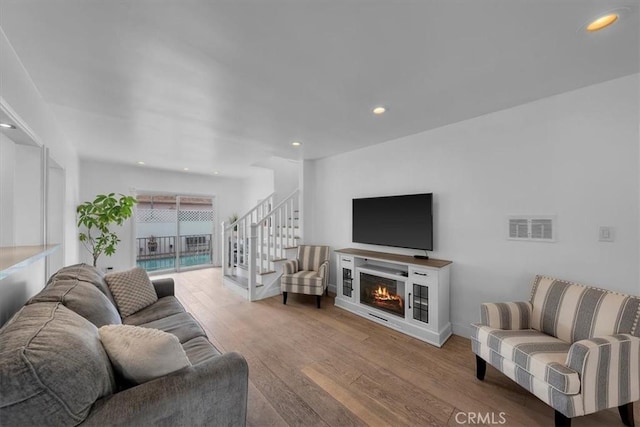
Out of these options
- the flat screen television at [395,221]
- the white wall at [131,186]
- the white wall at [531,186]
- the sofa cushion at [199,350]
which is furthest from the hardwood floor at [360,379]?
the white wall at [131,186]

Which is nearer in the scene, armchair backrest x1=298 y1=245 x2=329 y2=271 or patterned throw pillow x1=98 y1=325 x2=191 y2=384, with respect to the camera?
patterned throw pillow x1=98 y1=325 x2=191 y2=384

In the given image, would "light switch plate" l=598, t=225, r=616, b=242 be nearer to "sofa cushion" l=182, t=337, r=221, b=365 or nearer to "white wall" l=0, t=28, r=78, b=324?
"sofa cushion" l=182, t=337, r=221, b=365

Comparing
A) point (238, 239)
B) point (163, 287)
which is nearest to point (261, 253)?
point (238, 239)

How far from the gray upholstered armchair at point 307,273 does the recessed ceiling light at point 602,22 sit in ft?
10.8

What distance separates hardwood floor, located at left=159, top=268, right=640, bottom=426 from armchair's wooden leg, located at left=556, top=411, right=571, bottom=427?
0.15 meters

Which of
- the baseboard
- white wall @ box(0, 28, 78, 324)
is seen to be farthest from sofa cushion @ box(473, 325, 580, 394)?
white wall @ box(0, 28, 78, 324)

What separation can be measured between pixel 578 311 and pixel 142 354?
2.81 m

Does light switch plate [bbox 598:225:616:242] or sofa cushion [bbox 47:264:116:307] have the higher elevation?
light switch plate [bbox 598:225:616:242]

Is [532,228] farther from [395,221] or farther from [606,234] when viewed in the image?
[395,221]

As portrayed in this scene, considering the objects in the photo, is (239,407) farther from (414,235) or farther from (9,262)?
(414,235)

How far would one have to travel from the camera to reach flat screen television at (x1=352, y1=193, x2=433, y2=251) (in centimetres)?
289

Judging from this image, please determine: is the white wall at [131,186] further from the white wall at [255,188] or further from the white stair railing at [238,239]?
the white stair railing at [238,239]

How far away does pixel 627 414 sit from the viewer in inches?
60.6

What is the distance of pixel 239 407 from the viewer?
118cm
